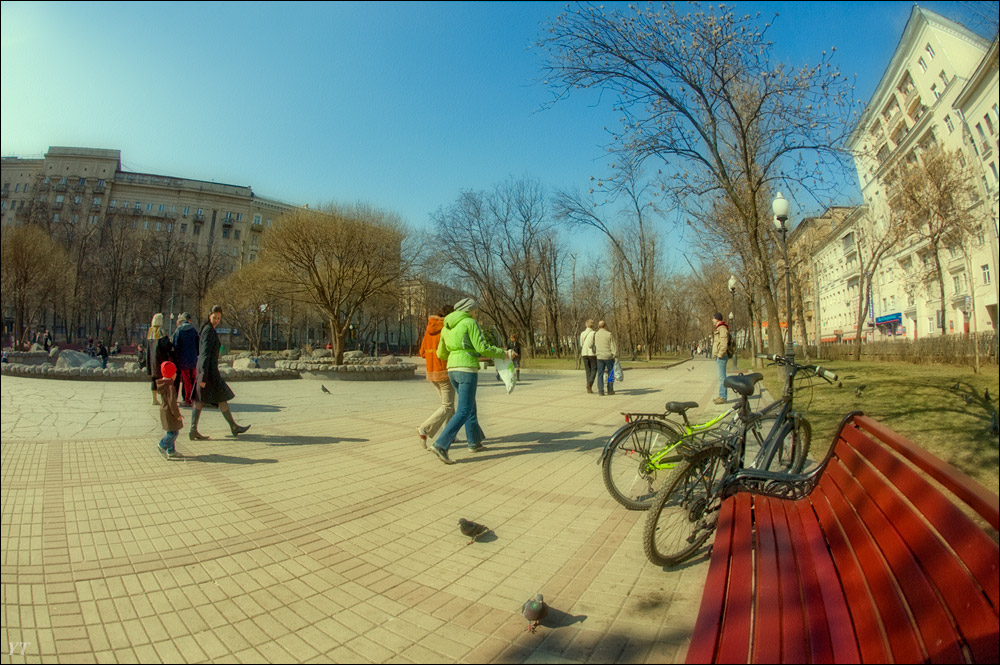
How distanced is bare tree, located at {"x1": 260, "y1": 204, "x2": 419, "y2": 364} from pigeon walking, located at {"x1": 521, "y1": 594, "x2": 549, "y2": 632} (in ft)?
62.6

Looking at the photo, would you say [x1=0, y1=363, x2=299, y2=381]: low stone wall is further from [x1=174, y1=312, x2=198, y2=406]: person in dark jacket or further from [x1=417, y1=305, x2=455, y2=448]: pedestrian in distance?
[x1=417, y1=305, x2=455, y2=448]: pedestrian in distance

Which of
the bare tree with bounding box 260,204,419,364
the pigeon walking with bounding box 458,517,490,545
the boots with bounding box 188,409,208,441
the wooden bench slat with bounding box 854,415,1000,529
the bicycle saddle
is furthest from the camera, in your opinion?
the bare tree with bounding box 260,204,419,364

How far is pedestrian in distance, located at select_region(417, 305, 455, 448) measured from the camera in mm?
5984

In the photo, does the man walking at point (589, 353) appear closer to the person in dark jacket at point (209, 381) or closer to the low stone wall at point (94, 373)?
the person in dark jacket at point (209, 381)

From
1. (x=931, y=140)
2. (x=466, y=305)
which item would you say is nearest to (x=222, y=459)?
(x=466, y=305)

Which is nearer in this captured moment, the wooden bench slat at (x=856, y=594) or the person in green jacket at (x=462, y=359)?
the wooden bench slat at (x=856, y=594)

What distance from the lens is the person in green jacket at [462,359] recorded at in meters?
5.43

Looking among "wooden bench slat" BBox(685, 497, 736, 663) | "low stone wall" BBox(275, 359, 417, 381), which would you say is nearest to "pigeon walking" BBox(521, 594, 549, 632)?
"wooden bench slat" BBox(685, 497, 736, 663)

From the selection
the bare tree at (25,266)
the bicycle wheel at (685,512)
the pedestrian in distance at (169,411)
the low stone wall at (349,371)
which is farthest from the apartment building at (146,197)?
the bicycle wheel at (685,512)

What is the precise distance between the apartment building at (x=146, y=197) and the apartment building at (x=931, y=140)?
6194 cm

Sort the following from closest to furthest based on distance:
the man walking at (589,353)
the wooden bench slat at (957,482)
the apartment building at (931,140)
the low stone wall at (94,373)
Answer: the wooden bench slat at (957,482)
the apartment building at (931,140)
the man walking at (589,353)
the low stone wall at (94,373)

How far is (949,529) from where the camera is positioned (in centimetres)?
140

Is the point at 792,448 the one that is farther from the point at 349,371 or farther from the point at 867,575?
the point at 349,371

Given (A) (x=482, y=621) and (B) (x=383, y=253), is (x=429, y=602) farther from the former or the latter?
(B) (x=383, y=253)
